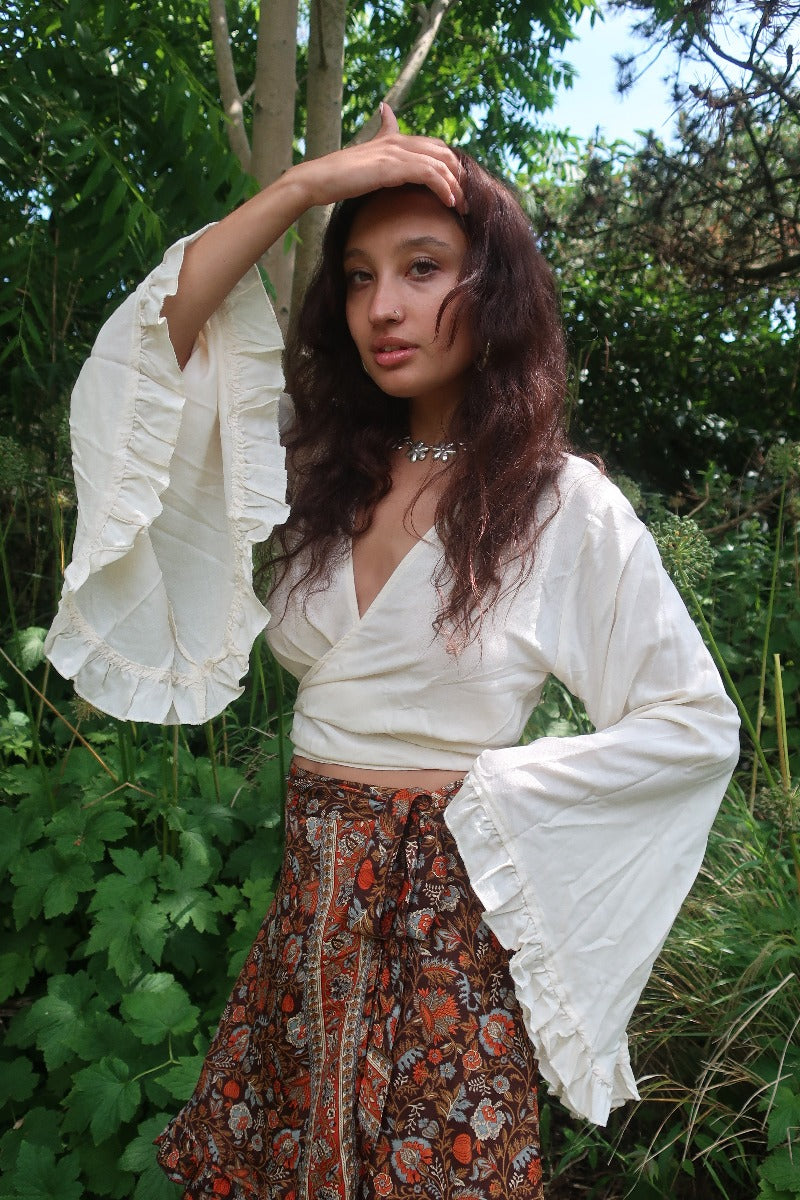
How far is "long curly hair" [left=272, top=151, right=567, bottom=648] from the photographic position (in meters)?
1.48

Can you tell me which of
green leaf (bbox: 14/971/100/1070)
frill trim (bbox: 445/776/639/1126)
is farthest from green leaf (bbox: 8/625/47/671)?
frill trim (bbox: 445/776/639/1126)

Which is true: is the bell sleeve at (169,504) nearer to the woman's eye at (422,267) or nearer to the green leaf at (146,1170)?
the woman's eye at (422,267)

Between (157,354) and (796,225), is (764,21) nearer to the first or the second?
(796,225)

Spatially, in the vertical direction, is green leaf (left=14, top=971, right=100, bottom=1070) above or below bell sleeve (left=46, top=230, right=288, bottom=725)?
below

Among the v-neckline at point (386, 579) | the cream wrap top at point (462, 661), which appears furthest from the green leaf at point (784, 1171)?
the v-neckline at point (386, 579)

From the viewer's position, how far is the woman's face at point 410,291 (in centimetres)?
157

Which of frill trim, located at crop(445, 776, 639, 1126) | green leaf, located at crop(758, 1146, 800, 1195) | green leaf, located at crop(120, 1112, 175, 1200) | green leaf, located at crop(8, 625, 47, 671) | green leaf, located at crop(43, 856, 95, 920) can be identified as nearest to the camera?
frill trim, located at crop(445, 776, 639, 1126)

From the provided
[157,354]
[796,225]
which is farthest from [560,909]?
[796,225]

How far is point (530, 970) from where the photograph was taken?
1318 mm

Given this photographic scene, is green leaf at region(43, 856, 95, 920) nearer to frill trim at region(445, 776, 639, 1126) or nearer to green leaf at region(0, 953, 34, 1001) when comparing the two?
green leaf at region(0, 953, 34, 1001)

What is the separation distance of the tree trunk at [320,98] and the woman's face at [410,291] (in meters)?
1.93

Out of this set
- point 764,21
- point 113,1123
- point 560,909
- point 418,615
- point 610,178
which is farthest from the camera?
point 610,178

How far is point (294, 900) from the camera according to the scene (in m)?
1.57

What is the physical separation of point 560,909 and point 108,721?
5.88 feet
